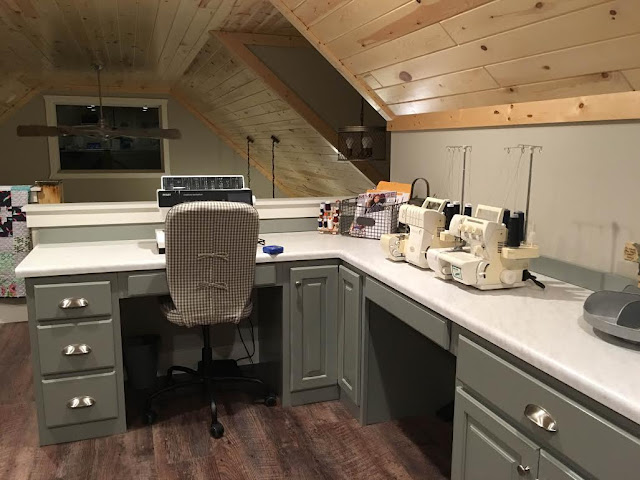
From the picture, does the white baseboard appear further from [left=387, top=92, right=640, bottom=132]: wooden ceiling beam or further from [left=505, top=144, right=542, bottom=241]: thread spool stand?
[left=505, top=144, right=542, bottom=241]: thread spool stand

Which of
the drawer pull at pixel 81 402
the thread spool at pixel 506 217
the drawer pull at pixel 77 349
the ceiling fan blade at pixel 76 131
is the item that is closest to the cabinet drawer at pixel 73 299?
the drawer pull at pixel 77 349

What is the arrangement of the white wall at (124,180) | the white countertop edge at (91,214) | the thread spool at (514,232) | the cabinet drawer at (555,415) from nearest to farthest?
the cabinet drawer at (555,415) → the thread spool at (514,232) → the white countertop edge at (91,214) → the white wall at (124,180)

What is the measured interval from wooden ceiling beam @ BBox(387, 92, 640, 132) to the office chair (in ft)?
3.65

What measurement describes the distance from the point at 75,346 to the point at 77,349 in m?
0.02

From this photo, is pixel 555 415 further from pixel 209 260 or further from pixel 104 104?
pixel 104 104

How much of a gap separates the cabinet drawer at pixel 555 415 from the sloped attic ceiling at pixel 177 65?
2560 millimetres

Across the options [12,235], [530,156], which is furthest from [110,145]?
[530,156]

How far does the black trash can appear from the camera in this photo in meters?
2.91

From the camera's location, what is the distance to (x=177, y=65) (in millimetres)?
5387

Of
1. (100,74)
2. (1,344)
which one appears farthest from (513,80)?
(100,74)

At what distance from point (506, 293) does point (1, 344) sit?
10.7 ft

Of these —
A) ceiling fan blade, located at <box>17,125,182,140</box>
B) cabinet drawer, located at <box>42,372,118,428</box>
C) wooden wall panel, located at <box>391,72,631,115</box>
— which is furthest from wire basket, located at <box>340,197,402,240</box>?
ceiling fan blade, located at <box>17,125,182,140</box>

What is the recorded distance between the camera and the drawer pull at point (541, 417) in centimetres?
136

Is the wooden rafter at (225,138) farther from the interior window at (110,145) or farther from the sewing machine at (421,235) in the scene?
the sewing machine at (421,235)
